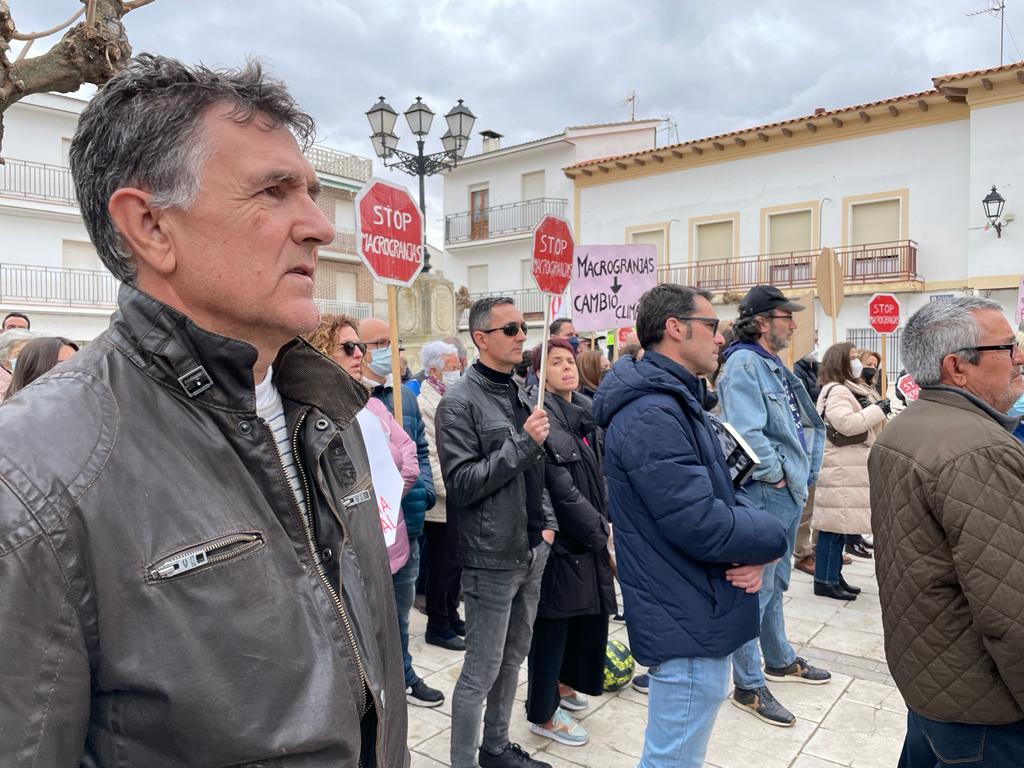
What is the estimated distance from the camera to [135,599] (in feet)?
3.08

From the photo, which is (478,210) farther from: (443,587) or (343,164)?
(443,587)

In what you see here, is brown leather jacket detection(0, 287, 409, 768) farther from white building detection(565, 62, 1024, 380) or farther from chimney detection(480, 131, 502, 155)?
chimney detection(480, 131, 502, 155)

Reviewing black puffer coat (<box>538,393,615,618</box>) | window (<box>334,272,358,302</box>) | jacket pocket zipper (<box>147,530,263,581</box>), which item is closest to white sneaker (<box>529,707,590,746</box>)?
black puffer coat (<box>538,393,615,618</box>)

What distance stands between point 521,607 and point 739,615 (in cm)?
114

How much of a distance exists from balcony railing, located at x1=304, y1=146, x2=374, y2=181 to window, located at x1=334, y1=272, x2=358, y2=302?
452cm

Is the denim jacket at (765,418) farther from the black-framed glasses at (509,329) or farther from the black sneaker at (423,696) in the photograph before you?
the black sneaker at (423,696)

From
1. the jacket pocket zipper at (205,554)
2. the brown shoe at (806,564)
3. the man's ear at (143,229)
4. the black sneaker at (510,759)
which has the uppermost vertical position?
the man's ear at (143,229)

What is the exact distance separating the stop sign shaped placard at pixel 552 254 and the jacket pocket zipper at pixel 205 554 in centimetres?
378

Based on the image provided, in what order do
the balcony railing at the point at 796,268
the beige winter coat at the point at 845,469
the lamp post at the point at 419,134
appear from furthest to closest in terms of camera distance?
the balcony railing at the point at 796,268, the lamp post at the point at 419,134, the beige winter coat at the point at 845,469

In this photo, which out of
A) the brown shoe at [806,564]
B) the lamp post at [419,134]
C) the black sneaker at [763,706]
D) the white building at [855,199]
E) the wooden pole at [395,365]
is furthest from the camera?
the white building at [855,199]

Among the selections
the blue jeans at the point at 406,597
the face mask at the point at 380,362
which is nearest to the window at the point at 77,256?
the face mask at the point at 380,362

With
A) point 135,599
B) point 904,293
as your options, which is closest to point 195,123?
point 135,599

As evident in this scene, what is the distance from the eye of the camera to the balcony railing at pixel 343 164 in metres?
33.0

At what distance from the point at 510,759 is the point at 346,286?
31.8 m
